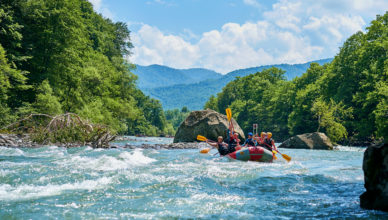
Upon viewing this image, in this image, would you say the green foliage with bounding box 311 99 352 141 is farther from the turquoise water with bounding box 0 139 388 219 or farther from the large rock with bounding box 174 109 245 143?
the turquoise water with bounding box 0 139 388 219

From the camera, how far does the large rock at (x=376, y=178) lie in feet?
17.9

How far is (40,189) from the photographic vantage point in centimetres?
698

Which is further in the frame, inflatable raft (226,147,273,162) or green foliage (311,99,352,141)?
green foliage (311,99,352,141)

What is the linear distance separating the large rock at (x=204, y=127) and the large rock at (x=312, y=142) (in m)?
4.01

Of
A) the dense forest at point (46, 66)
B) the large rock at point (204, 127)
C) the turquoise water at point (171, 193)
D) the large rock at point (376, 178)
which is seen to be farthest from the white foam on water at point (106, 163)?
the large rock at point (204, 127)

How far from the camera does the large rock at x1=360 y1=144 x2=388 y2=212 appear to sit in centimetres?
544

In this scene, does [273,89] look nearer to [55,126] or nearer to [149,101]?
[149,101]

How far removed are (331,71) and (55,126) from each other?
1228 inches

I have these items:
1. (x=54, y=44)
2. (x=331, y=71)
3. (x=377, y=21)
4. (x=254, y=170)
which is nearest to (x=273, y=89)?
(x=331, y=71)

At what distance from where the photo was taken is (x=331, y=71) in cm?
3800

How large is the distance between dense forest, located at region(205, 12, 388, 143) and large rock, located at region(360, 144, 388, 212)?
48.8ft

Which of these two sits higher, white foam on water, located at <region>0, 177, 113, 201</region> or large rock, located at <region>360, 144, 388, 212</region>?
large rock, located at <region>360, 144, 388, 212</region>

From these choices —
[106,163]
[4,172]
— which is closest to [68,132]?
[106,163]

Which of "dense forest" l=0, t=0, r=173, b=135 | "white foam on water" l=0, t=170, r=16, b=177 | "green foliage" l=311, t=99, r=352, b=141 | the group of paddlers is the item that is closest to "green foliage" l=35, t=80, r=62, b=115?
"dense forest" l=0, t=0, r=173, b=135
